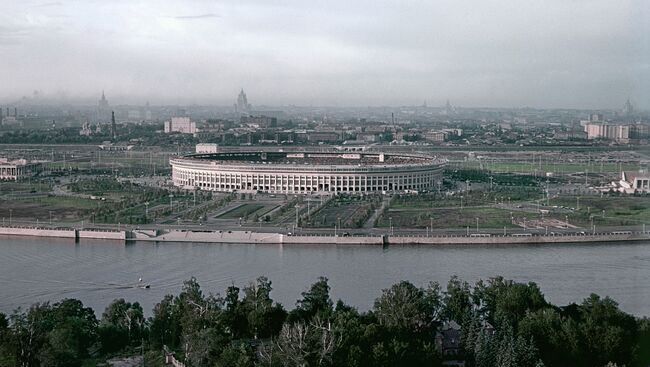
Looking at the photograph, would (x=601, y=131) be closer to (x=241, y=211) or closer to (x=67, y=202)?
(x=241, y=211)

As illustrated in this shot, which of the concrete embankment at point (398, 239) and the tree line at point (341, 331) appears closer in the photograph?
the tree line at point (341, 331)

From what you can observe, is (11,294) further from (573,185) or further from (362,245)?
(573,185)

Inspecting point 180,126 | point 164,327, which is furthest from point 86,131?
point 164,327

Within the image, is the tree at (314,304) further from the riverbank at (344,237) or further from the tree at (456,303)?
the riverbank at (344,237)

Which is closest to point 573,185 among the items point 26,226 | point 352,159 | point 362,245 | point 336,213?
point 352,159

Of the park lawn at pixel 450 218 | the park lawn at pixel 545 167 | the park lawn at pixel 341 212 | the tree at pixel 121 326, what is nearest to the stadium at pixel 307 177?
the park lawn at pixel 341 212

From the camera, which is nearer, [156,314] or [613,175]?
[156,314]

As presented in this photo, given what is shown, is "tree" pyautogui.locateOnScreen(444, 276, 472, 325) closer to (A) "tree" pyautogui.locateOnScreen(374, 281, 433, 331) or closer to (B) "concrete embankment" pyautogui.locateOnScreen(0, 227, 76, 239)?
(A) "tree" pyautogui.locateOnScreen(374, 281, 433, 331)
